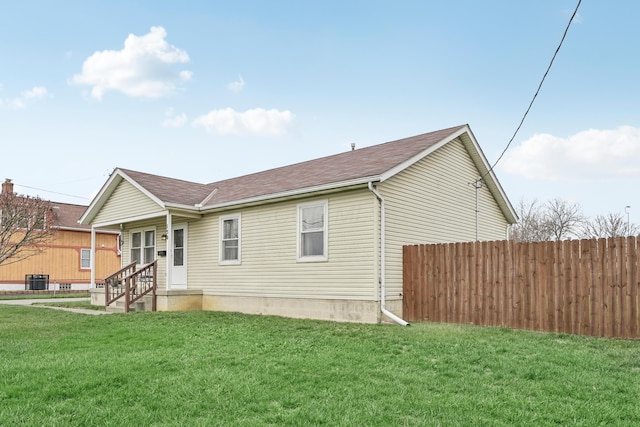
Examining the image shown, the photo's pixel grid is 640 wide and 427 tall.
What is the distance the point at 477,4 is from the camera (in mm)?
11828

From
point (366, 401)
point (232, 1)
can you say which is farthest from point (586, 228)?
point (366, 401)

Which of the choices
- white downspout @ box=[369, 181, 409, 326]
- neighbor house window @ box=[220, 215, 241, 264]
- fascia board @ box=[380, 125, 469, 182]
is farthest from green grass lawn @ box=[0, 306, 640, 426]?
neighbor house window @ box=[220, 215, 241, 264]

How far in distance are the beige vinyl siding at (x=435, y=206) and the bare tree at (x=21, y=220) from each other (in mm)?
18567

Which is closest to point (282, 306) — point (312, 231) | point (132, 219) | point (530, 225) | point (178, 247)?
point (312, 231)

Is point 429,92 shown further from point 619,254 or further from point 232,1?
point 619,254

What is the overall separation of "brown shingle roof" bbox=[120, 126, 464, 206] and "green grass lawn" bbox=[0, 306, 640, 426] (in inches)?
168

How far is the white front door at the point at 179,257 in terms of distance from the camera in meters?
15.6

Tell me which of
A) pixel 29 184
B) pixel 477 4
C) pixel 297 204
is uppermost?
pixel 477 4

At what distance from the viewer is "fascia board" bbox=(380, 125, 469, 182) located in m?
10.8

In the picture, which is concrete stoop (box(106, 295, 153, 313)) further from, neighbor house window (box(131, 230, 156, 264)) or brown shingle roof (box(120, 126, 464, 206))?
brown shingle roof (box(120, 126, 464, 206))

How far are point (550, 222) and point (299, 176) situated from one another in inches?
1103

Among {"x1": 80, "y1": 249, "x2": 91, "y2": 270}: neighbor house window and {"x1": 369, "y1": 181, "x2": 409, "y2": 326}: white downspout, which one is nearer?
{"x1": 369, "y1": 181, "x2": 409, "y2": 326}: white downspout

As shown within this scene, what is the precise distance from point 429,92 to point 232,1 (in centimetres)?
625

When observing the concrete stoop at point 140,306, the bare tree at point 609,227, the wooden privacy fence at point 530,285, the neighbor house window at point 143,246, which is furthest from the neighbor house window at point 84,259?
the bare tree at point 609,227
